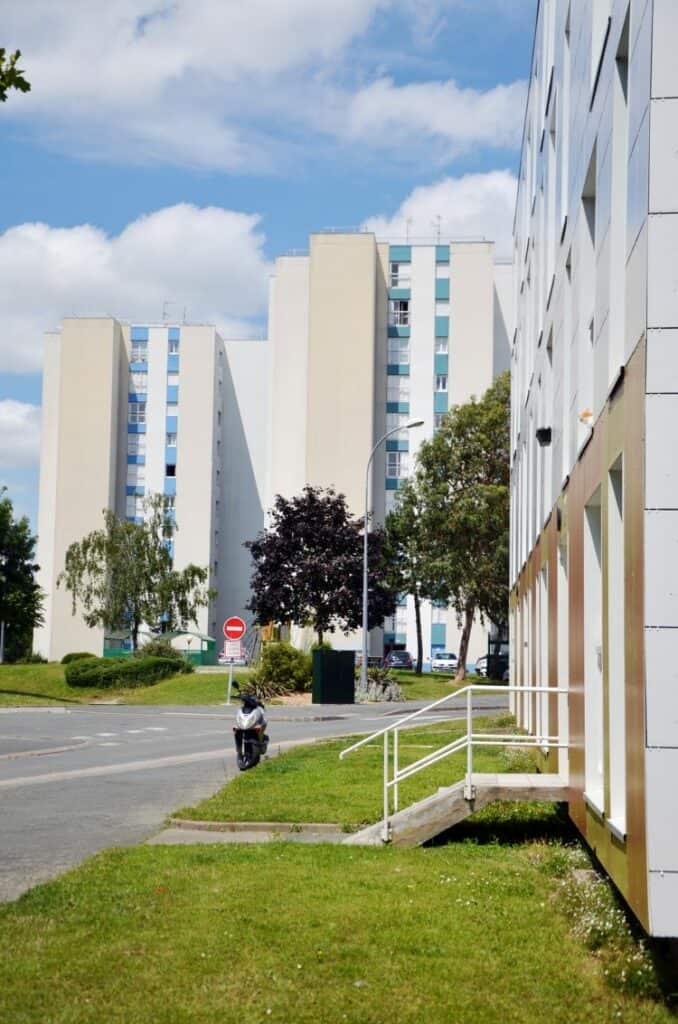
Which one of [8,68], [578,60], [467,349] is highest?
[467,349]

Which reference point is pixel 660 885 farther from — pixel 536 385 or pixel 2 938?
pixel 536 385

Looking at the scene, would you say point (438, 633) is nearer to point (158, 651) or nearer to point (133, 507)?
point (133, 507)

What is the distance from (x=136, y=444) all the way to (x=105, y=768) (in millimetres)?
72907

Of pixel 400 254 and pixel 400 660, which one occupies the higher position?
pixel 400 254

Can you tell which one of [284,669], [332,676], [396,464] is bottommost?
[332,676]

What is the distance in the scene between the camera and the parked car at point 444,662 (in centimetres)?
8006

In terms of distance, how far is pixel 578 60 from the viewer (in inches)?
472

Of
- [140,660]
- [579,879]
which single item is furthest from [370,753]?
[140,660]

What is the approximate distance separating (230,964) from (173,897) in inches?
79.3

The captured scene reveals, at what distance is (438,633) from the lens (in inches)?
3280

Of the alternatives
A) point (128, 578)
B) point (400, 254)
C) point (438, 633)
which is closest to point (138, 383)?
point (400, 254)

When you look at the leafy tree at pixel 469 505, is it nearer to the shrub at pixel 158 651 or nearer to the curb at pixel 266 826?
the shrub at pixel 158 651

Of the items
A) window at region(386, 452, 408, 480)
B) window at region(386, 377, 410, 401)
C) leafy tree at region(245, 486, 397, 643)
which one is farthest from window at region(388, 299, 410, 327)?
leafy tree at region(245, 486, 397, 643)

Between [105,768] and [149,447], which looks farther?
[149,447]
